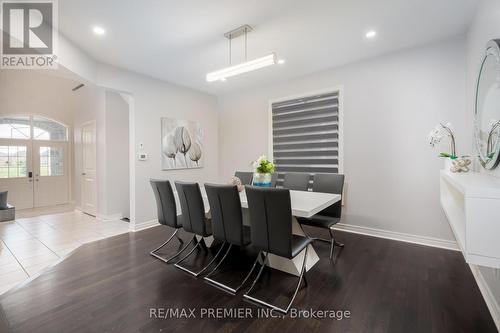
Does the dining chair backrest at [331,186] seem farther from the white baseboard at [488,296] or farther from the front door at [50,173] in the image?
the front door at [50,173]

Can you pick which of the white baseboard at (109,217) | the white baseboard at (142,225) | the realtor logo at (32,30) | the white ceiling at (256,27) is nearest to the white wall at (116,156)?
the white baseboard at (109,217)

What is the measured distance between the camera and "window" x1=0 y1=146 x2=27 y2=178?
5562 mm

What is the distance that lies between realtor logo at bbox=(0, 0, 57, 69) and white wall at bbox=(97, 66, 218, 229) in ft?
2.75

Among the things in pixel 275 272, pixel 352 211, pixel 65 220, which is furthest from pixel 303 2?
pixel 65 220

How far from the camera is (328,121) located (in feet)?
13.0

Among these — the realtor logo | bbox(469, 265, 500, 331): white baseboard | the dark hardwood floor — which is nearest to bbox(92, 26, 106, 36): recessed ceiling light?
the realtor logo

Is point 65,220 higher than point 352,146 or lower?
lower

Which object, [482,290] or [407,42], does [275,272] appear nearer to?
[482,290]

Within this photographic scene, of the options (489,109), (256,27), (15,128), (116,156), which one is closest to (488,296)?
(489,109)

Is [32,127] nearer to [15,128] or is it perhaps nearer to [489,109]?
[15,128]

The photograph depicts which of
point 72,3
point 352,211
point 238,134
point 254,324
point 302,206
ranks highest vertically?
point 72,3

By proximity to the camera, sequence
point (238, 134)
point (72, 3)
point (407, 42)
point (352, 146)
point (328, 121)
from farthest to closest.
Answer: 1. point (238, 134)
2. point (328, 121)
3. point (352, 146)
4. point (407, 42)
5. point (72, 3)

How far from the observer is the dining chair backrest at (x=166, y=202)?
274 cm

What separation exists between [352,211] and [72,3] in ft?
14.5
